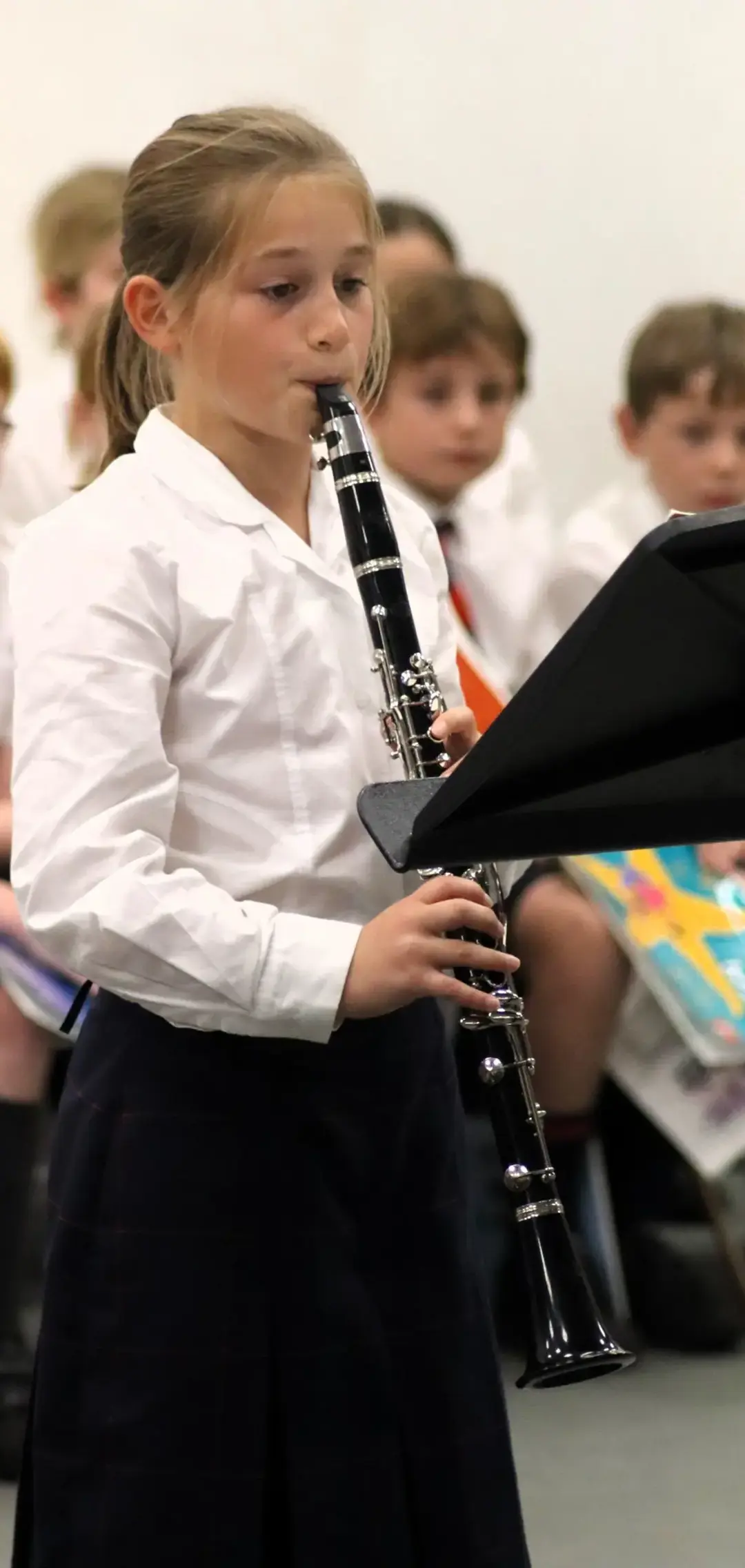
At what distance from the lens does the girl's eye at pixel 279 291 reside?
983mm

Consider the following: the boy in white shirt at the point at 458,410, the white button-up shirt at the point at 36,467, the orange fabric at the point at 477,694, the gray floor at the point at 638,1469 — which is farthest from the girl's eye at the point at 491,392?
the gray floor at the point at 638,1469

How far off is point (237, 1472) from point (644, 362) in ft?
5.52

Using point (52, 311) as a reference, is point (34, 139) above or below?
above

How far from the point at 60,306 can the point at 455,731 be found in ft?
5.11

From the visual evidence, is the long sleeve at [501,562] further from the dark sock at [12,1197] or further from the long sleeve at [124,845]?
the long sleeve at [124,845]

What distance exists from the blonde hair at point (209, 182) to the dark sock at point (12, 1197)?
987mm

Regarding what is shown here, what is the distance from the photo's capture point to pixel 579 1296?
0.98 m

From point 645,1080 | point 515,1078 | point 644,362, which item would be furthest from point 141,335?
point 644,362

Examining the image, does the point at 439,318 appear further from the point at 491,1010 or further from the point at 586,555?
the point at 491,1010

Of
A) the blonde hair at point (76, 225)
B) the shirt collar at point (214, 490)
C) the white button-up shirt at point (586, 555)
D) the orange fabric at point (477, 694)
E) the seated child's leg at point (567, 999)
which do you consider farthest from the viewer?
the blonde hair at point (76, 225)

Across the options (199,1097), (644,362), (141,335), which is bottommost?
(199,1097)

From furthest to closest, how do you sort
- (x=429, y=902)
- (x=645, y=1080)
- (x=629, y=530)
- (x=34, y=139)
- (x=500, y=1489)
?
(x=34, y=139), (x=629, y=530), (x=645, y=1080), (x=500, y=1489), (x=429, y=902)

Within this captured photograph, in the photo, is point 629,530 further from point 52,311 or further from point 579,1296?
point 579,1296

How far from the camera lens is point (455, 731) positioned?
1000mm
